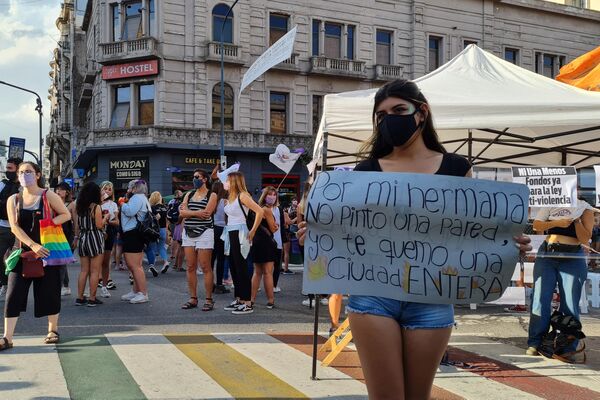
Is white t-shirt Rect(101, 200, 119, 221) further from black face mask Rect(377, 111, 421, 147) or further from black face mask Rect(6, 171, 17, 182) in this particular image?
black face mask Rect(377, 111, 421, 147)

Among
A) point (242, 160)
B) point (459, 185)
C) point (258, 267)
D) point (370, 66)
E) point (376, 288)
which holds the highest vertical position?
point (370, 66)

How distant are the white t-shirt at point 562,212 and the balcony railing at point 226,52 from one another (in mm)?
24869

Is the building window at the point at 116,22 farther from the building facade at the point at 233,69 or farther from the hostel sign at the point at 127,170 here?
the hostel sign at the point at 127,170

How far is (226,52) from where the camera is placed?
29.2 meters

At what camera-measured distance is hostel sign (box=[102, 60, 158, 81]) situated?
94.3ft

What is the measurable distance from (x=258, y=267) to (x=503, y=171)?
12.1 feet

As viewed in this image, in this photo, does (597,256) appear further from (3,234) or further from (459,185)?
(3,234)

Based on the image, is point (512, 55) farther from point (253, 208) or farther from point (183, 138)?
point (253, 208)

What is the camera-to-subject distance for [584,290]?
587 centimetres

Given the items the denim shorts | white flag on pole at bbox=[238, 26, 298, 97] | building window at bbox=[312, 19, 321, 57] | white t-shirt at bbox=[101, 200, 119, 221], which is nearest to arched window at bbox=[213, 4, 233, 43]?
building window at bbox=[312, 19, 321, 57]

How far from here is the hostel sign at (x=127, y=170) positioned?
2952 centimetres

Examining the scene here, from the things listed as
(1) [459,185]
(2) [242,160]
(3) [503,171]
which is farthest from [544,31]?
(1) [459,185]

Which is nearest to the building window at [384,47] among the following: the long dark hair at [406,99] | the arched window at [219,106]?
the arched window at [219,106]

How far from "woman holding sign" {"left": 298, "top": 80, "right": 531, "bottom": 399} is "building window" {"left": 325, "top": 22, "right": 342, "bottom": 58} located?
30491 millimetres
